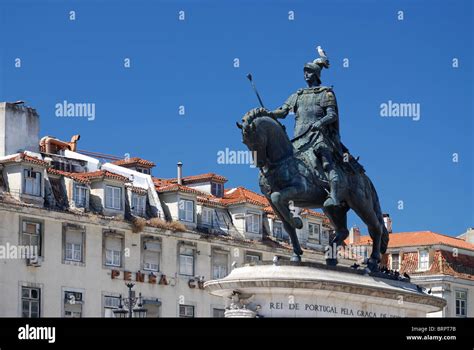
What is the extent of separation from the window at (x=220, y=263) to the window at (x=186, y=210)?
2.13 m

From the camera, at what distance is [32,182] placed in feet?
226

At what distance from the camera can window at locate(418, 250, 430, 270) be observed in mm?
93062

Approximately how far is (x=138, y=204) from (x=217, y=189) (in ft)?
30.8

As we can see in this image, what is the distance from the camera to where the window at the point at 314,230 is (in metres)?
85.5

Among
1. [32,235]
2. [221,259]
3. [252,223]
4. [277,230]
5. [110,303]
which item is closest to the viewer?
[32,235]

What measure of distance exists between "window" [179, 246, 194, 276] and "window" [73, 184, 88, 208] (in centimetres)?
633

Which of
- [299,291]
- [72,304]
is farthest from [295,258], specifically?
[72,304]

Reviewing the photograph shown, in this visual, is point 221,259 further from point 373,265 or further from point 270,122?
point 270,122

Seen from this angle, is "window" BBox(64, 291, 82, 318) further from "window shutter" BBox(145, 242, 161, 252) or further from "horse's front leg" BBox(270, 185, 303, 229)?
"horse's front leg" BBox(270, 185, 303, 229)

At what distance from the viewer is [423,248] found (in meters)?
93.6
